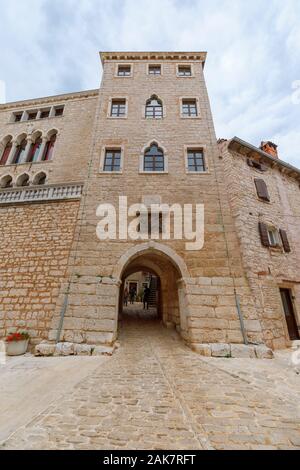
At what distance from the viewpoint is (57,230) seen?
685 cm

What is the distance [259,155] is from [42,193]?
1040 centimetres

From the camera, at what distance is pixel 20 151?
12719mm

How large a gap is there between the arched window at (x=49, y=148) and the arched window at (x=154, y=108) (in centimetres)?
690

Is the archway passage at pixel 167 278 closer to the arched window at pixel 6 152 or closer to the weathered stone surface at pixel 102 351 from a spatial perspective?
the weathered stone surface at pixel 102 351

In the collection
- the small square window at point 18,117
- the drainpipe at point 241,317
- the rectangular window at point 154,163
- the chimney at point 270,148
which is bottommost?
the drainpipe at point 241,317

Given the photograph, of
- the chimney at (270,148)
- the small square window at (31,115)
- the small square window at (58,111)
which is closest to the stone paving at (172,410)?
the chimney at (270,148)

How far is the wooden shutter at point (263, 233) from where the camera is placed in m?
7.36

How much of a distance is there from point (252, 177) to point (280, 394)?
8358 mm

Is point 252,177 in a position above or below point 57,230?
above

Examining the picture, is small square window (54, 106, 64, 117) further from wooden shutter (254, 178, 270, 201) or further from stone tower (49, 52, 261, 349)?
wooden shutter (254, 178, 270, 201)

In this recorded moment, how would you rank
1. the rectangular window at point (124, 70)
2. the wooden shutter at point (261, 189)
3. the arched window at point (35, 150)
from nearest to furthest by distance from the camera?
1. the wooden shutter at point (261, 189)
2. the rectangular window at point (124, 70)
3. the arched window at point (35, 150)

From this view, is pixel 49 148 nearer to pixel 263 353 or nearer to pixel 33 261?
pixel 33 261
